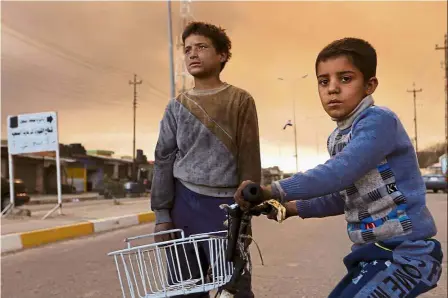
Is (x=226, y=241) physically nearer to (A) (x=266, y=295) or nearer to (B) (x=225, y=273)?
(B) (x=225, y=273)

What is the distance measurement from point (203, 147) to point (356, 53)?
0.90 m

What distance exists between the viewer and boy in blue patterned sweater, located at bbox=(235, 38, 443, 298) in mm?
1588

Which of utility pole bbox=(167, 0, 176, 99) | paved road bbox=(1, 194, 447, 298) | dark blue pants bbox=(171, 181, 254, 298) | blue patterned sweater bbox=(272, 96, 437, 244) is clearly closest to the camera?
blue patterned sweater bbox=(272, 96, 437, 244)

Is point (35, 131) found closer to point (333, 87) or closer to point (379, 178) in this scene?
point (333, 87)

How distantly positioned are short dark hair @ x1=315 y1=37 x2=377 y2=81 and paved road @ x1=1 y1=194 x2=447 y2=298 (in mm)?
3151

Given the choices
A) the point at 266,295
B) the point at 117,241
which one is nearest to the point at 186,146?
the point at 266,295

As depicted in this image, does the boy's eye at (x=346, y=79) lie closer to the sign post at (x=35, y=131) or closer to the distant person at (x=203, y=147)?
the distant person at (x=203, y=147)

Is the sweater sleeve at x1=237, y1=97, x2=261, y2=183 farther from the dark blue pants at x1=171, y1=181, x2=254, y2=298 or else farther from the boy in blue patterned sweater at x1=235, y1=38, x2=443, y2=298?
the boy in blue patterned sweater at x1=235, y1=38, x2=443, y2=298

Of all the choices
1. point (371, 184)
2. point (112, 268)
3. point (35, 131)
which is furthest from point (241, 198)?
point (35, 131)

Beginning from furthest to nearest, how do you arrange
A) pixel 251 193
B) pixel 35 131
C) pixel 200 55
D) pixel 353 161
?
1. pixel 35 131
2. pixel 200 55
3. pixel 353 161
4. pixel 251 193

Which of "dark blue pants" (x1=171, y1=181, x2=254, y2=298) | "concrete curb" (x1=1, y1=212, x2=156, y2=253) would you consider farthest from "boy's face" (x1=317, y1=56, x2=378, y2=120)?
"concrete curb" (x1=1, y1=212, x2=156, y2=253)

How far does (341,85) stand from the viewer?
172 cm

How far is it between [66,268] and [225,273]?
5.01 m

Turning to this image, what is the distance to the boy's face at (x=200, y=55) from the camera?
244 centimetres
